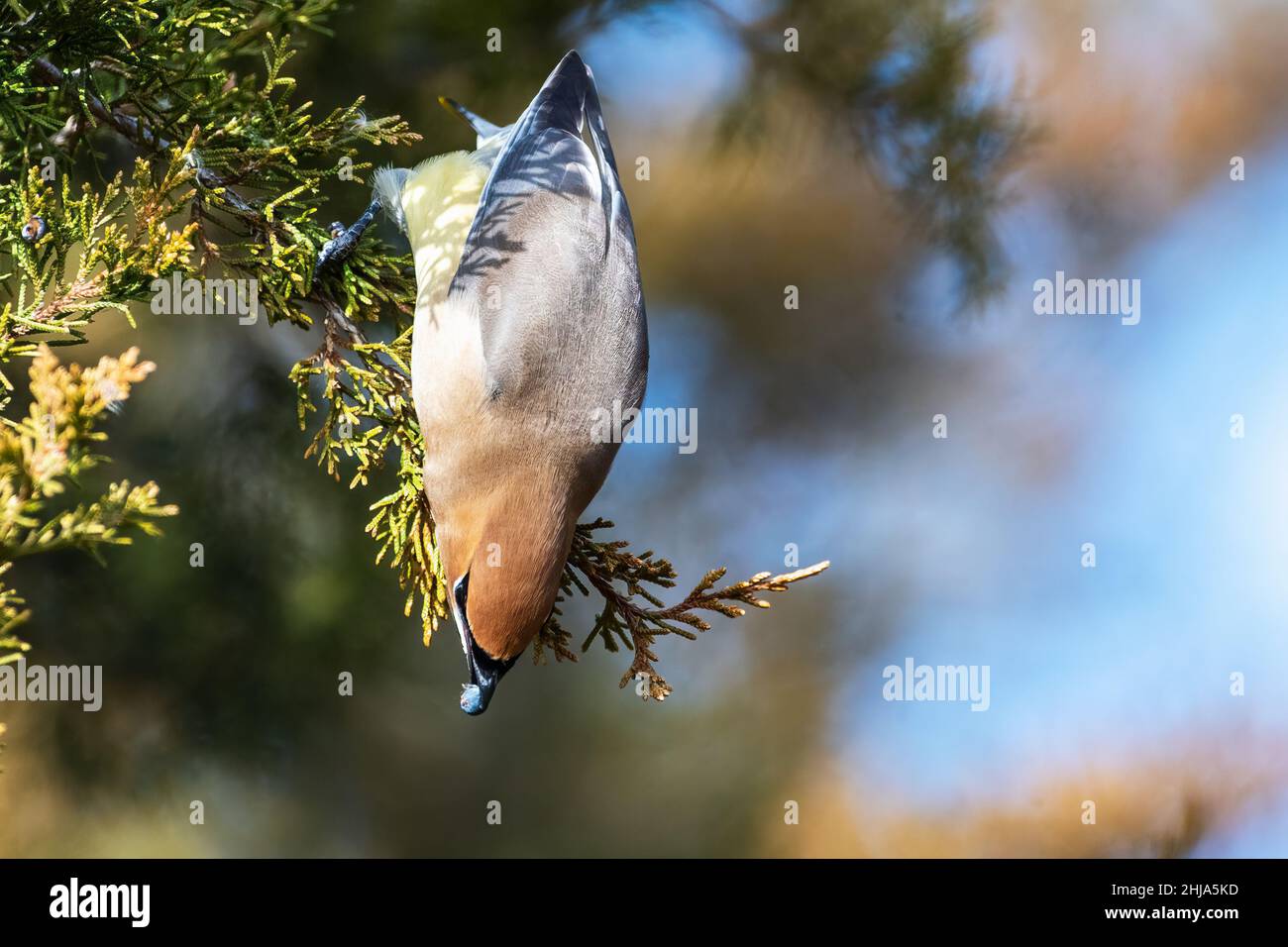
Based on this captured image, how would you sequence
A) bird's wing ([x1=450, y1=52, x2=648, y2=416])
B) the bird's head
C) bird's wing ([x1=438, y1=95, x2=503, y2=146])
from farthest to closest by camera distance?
bird's wing ([x1=438, y1=95, x2=503, y2=146]) < bird's wing ([x1=450, y1=52, x2=648, y2=416]) < the bird's head

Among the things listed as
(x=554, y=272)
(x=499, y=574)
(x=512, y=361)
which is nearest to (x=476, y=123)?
(x=554, y=272)

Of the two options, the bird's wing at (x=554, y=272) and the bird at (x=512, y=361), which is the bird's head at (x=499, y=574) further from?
the bird's wing at (x=554, y=272)

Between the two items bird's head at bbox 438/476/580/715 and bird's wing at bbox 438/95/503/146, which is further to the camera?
bird's wing at bbox 438/95/503/146

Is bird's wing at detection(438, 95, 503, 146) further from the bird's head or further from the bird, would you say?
the bird's head

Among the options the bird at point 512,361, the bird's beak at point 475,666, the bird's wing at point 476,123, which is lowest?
the bird's beak at point 475,666

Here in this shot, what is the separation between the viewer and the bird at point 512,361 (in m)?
1.14

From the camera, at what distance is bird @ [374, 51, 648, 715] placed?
1.14 meters

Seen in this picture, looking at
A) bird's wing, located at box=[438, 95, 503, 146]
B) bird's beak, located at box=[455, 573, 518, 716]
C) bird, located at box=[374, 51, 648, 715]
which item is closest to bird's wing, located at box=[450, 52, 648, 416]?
bird, located at box=[374, 51, 648, 715]

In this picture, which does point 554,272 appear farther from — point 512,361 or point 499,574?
point 499,574

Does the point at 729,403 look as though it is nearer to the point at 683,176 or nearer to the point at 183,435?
the point at 683,176

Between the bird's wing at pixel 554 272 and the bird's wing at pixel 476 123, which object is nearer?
the bird's wing at pixel 554 272

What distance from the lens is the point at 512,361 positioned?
4.01ft

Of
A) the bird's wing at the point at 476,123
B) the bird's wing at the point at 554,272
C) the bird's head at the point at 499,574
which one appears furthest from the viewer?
the bird's wing at the point at 476,123

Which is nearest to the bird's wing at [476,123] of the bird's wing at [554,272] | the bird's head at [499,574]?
the bird's wing at [554,272]
